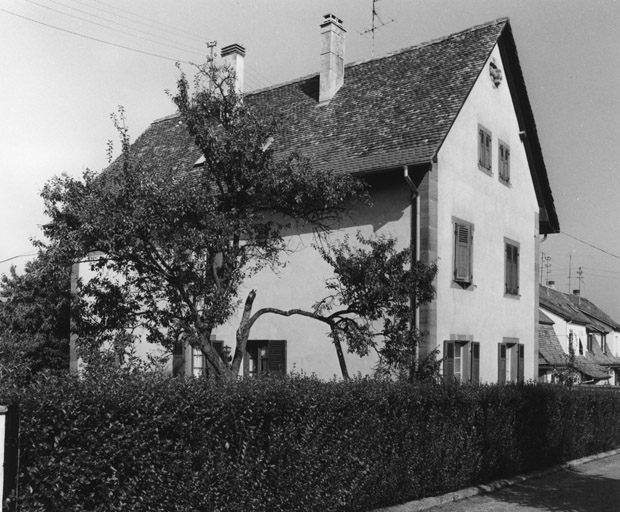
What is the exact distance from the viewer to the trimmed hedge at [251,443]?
6129 mm

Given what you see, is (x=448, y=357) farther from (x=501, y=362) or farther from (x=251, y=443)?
(x=251, y=443)

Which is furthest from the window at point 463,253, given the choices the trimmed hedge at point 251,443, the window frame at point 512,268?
the trimmed hedge at point 251,443

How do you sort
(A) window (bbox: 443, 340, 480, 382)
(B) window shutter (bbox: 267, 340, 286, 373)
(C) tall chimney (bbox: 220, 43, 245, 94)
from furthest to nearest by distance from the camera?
(C) tall chimney (bbox: 220, 43, 245, 94) < (B) window shutter (bbox: 267, 340, 286, 373) < (A) window (bbox: 443, 340, 480, 382)

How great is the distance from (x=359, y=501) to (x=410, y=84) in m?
12.6

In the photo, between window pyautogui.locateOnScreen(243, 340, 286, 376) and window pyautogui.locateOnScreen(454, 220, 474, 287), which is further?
window pyautogui.locateOnScreen(243, 340, 286, 376)

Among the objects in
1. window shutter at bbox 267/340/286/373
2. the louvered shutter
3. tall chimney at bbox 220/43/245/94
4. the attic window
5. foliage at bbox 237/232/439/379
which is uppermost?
tall chimney at bbox 220/43/245/94

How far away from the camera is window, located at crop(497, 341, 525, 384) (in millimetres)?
20391

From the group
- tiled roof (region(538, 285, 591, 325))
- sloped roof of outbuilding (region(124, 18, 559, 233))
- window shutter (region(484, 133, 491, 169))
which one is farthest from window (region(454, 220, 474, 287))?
tiled roof (region(538, 285, 591, 325))

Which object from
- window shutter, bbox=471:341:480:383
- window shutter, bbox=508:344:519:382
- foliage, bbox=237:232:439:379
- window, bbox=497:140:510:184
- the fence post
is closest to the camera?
the fence post

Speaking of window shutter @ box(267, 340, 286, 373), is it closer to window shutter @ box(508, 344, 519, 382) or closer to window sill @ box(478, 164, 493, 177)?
window sill @ box(478, 164, 493, 177)

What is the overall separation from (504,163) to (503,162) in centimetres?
8

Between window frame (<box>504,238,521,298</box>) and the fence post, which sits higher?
window frame (<box>504,238,521,298</box>)

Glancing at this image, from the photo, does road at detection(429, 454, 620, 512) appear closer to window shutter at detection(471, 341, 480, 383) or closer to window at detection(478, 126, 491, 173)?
window shutter at detection(471, 341, 480, 383)

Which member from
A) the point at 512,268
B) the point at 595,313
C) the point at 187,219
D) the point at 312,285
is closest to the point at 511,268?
the point at 512,268
